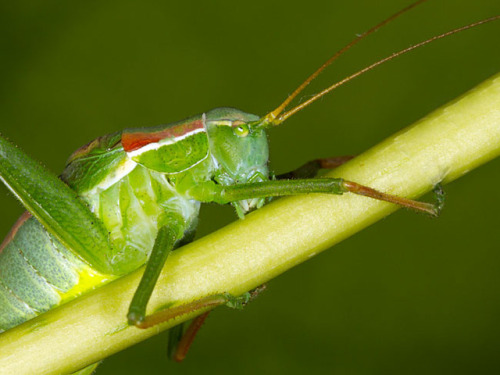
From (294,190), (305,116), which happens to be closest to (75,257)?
(294,190)

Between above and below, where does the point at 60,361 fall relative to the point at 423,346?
above

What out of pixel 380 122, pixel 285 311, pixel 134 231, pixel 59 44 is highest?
pixel 59 44

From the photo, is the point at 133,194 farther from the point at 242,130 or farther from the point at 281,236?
the point at 281,236

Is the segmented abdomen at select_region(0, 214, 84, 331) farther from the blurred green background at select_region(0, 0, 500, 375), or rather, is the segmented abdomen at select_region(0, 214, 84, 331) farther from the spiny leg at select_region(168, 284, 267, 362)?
the spiny leg at select_region(168, 284, 267, 362)

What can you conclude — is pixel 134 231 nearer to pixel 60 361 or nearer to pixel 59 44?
pixel 60 361

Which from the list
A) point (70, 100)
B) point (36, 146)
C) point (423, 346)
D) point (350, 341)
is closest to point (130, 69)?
point (70, 100)

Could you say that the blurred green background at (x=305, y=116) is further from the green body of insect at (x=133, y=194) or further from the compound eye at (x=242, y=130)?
the compound eye at (x=242, y=130)

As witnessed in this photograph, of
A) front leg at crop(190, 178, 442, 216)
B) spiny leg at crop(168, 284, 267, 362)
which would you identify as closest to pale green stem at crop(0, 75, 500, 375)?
front leg at crop(190, 178, 442, 216)
